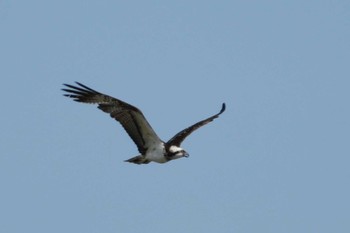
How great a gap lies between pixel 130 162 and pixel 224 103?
315 centimetres

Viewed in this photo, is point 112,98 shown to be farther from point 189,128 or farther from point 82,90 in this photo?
point 189,128

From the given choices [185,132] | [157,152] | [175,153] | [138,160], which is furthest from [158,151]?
[185,132]

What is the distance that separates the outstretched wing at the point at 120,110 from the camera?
30.1 m

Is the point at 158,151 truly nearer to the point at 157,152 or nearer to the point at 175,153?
the point at 157,152

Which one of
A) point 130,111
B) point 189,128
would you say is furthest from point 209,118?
point 130,111

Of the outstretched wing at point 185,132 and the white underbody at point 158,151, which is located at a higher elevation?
the outstretched wing at point 185,132

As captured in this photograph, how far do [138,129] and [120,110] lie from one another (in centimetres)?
80

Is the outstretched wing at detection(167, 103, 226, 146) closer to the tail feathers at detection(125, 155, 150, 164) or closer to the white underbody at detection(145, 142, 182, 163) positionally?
the white underbody at detection(145, 142, 182, 163)

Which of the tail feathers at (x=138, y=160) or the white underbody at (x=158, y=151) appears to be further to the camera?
the tail feathers at (x=138, y=160)

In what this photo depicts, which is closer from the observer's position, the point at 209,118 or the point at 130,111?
the point at 130,111

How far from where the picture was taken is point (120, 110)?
99.2ft

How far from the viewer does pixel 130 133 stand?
31.0 m

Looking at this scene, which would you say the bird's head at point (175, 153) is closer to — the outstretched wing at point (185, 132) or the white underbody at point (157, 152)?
the white underbody at point (157, 152)

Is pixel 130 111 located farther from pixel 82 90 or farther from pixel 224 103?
pixel 224 103
